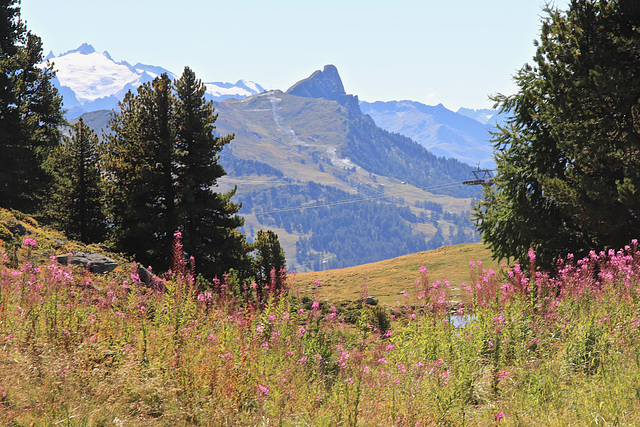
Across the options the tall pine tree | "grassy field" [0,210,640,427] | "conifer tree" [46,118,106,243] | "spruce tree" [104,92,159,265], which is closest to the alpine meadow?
"grassy field" [0,210,640,427]

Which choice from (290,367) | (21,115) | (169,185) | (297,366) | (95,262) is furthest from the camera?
(21,115)

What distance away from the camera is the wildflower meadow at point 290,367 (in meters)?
4.47

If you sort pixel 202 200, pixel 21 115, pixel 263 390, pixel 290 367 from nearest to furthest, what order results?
pixel 263 390
pixel 290 367
pixel 202 200
pixel 21 115

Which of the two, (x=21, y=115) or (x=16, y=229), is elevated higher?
(x=21, y=115)

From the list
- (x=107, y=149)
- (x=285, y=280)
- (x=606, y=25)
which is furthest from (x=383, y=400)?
(x=107, y=149)

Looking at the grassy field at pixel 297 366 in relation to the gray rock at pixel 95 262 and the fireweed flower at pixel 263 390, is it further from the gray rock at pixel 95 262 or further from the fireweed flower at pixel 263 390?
the gray rock at pixel 95 262

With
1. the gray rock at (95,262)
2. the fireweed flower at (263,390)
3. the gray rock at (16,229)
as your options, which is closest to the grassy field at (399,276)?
the gray rock at (16,229)

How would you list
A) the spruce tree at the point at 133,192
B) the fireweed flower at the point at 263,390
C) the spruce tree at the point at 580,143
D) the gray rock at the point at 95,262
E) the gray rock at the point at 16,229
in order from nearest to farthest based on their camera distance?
the fireweed flower at the point at 263,390, the gray rock at the point at 95,262, the spruce tree at the point at 580,143, the gray rock at the point at 16,229, the spruce tree at the point at 133,192

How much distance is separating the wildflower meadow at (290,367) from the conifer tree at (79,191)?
26.2 meters

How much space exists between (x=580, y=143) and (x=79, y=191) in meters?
29.8

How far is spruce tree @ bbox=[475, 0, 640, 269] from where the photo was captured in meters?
12.0

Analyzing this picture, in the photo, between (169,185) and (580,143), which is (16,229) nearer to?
(169,185)

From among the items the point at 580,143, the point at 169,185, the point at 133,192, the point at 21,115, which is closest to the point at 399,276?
the point at 169,185

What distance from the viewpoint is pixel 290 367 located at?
17.5ft
